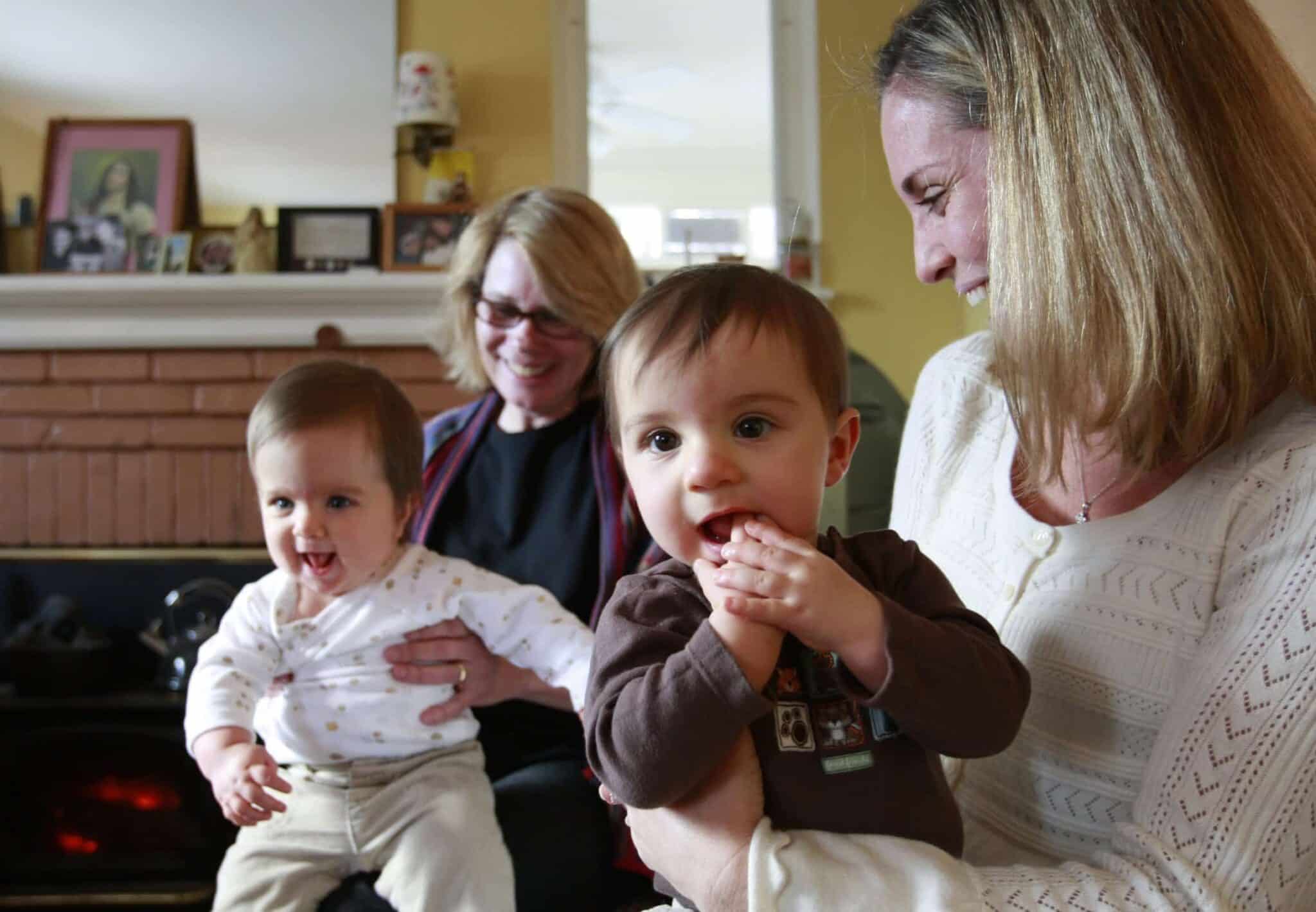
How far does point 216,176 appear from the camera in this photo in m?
3.40

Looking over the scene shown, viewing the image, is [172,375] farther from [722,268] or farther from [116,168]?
A: [722,268]

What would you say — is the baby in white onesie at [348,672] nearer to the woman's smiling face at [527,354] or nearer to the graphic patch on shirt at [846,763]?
the woman's smiling face at [527,354]

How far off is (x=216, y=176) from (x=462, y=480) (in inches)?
76.0

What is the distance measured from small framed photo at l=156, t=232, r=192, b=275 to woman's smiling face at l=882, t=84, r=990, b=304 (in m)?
2.61

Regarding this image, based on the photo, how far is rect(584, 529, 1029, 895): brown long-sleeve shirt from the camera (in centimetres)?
84

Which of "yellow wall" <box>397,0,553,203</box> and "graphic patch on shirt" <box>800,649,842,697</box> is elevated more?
"yellow wall" <box>397,0,553,203</box>

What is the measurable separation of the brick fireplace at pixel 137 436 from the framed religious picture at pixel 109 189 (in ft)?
1.01

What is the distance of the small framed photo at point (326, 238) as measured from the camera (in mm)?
3346

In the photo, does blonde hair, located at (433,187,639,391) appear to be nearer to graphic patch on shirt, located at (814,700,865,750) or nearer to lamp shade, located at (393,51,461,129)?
graphic patch on shirt, located at (814,700,865,750)

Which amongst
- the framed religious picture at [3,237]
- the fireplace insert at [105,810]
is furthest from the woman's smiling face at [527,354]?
the framed religious picture at [3,237]

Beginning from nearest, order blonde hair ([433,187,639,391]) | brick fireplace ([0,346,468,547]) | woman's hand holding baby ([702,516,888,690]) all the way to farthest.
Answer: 1. woman's hand holding baby ([702,516,888,690])
2. blonde hair ([433,187,639,391])
3. brick fireplace ([0,346,468,547])

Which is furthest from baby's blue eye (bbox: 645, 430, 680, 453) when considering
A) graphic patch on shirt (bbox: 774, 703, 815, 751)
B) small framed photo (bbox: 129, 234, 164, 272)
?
small framed photo (bbox: 129, 234, 164, 272)

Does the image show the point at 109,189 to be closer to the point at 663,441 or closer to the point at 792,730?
the point at 663,441


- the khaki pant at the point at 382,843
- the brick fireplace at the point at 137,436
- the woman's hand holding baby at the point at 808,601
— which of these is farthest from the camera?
the brick fireplace at the point at 137,436
